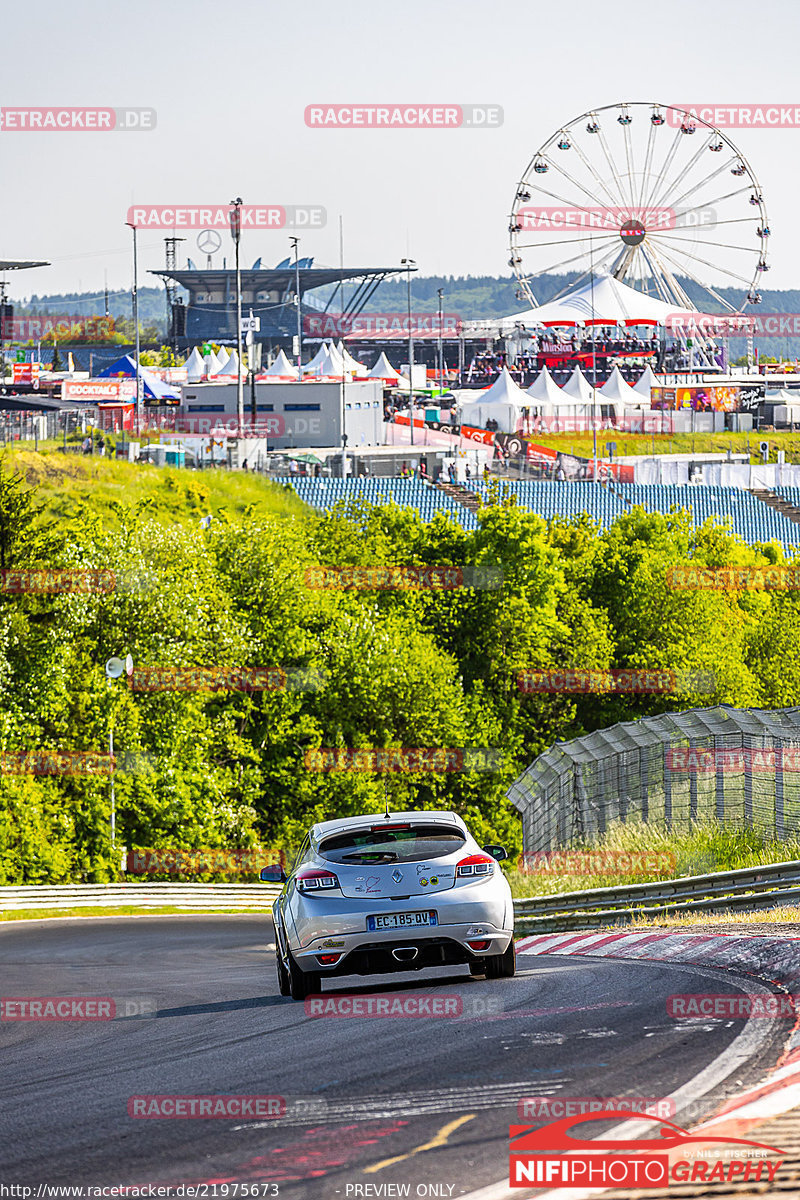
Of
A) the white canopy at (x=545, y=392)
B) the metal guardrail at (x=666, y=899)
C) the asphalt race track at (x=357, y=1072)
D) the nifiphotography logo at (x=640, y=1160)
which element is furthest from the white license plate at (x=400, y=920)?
the white canopy at (x=545, y=392)

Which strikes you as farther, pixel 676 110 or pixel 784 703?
pixel 676 110

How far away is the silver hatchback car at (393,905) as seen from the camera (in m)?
9.85

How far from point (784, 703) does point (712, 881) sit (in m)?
38.4

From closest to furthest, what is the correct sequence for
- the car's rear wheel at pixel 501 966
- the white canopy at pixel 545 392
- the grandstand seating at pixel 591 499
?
the car's rear wheel at pixel 501 966
the grandstand seating at pixel 591 499
the white canopy at pixel 545 392

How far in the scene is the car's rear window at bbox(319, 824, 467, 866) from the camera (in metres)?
10.1

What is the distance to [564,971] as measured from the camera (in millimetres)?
11273

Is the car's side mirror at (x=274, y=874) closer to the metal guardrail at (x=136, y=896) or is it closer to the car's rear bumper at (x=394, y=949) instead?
the car's rear bumper at (x=394, y=949)

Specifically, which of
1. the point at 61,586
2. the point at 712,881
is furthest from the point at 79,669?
the point at 712,881

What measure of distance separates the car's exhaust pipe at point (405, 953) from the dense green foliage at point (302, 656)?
95.9 feet

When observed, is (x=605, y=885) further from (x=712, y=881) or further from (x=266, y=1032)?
(x=266, y=1032)

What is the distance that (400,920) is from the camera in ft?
32.3

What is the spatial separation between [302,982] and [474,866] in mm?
1432

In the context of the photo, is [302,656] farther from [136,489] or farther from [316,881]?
[316,881]

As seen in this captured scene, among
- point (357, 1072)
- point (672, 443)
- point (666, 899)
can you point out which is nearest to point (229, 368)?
point (672, 443)
